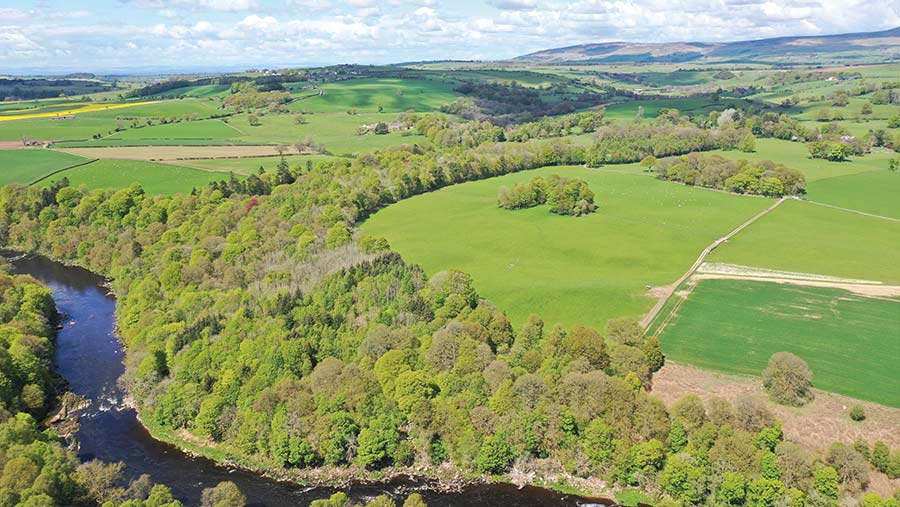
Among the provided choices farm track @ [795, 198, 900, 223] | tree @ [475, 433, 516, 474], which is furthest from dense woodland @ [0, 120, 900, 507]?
farm track @ [795, 198, 900, 223]

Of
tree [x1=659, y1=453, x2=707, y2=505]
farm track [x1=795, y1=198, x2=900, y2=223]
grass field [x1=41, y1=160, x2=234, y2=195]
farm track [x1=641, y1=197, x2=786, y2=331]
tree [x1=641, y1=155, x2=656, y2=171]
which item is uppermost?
grass field [x1=41, y1=160, x2=234, y2=195]

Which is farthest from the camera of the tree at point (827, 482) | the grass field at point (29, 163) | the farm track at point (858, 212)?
the grass field at point (29, 163)

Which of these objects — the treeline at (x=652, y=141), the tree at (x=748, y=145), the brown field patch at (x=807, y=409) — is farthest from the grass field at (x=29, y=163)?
the tree at (x=748, y=145)

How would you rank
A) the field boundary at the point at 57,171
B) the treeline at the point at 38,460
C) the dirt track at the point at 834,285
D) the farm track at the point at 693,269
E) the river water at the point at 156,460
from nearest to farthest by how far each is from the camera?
the treeline at the point at 38,460, the river water at the point at 156,460, the farm track at the point at 693,269, the dirt track at the point at 834,285, the field boundary at the point at 57,171

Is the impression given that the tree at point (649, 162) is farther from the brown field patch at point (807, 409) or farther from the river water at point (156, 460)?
the river water at point (156, 460)

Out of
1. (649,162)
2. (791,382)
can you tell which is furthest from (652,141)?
(791,382)

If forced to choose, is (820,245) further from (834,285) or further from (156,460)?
(156,460)

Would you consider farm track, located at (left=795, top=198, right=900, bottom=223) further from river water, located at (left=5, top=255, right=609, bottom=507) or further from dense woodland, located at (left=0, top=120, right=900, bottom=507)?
river water, located at (left=5, top=255, right=609, bottom=507)
